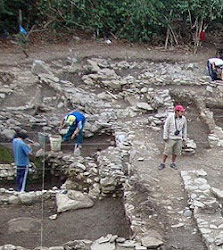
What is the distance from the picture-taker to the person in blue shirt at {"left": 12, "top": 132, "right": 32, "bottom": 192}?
1075 centimetres

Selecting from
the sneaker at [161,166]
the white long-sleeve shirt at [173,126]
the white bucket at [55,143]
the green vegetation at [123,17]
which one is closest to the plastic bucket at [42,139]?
the white bucket at [55,143]

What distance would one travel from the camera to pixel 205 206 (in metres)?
9.33

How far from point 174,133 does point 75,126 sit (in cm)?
266

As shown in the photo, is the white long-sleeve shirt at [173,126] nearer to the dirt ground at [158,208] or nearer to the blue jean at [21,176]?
the dirt ground at [158,208]

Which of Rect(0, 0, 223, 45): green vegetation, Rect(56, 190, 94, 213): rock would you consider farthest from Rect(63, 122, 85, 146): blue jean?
Rect(0, 0, 223, 45): green vegetation

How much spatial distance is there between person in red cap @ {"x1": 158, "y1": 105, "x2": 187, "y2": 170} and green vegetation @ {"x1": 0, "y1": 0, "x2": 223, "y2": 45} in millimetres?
9135

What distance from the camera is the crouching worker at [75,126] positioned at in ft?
39.9

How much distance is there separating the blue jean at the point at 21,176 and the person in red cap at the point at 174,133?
2.80 m

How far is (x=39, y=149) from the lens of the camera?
40.6 ft

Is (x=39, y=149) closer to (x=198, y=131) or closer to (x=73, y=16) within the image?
(x=198, y=131)

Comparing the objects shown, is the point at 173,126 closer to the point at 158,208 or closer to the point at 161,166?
the point at 161,166

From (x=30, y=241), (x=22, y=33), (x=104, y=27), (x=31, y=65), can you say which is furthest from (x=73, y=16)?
(x=30, y=241)

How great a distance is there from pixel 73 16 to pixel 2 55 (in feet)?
11.6

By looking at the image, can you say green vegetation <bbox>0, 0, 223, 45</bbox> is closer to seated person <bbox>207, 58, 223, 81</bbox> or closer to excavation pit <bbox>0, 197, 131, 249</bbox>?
seated person <bbox>207, 58, 223, 81</bbox>
